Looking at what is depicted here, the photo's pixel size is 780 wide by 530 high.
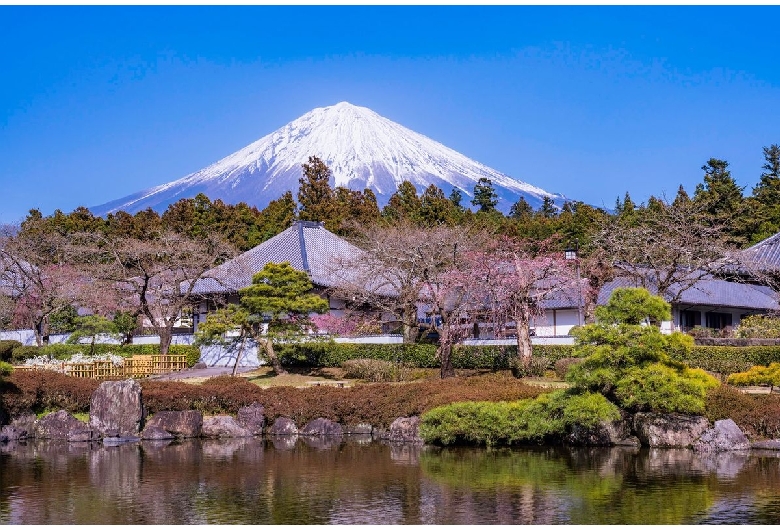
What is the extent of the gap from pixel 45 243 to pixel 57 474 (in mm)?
30194

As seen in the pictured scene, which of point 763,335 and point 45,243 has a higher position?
point 45,243

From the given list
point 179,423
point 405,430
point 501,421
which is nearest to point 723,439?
point 501,421

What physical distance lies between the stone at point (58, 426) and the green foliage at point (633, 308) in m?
12.0

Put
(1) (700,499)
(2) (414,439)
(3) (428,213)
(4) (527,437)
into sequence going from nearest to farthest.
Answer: (1) (700,499), (4) (527,437), (2) (414,439), (3) (428,213)

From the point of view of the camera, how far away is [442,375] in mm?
26500

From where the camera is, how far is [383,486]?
1434 cm

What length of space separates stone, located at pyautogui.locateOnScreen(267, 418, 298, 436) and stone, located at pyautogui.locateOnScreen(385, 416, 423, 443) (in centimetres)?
237

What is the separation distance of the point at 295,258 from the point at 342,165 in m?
74.7

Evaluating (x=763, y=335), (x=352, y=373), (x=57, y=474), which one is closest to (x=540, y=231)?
(x=763, y=335)

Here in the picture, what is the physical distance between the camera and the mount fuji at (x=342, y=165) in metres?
103

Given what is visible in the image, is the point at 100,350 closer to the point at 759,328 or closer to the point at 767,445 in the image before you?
the point at 759,328

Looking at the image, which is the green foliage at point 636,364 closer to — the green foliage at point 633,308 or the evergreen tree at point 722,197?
the green foliage at point 633,308

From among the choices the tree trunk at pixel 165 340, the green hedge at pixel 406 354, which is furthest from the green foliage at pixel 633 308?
the tree trunk at pixel 165 340

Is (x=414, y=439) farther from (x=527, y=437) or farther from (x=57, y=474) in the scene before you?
(x=57, y=474)
